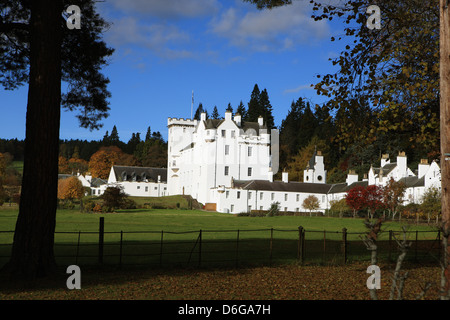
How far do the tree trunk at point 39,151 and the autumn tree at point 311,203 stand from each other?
59850 mm

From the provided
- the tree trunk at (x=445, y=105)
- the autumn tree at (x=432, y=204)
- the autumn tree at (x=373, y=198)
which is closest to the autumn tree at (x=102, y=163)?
the autumn tree at (x=373, y=198)

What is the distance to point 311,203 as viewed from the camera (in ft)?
232

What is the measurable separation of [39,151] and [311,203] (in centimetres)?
6122

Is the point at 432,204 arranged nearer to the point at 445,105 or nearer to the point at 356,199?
the point at 356,199

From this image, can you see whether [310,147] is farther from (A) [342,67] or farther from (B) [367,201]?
(A) [342,67]

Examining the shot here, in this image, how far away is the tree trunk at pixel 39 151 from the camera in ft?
40.4

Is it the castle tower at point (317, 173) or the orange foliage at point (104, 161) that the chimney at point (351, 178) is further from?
the orange foliage at point (104, 161)

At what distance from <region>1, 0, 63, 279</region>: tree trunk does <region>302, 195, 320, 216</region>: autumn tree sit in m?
59.9

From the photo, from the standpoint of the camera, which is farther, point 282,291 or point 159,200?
point 159,200
